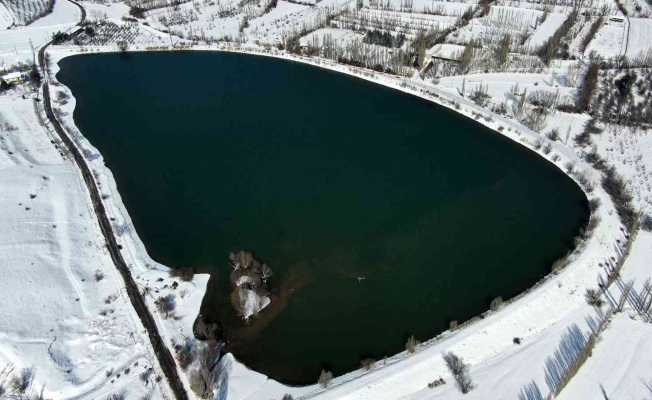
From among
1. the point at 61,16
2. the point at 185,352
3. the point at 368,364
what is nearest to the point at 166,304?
the point at 185,352

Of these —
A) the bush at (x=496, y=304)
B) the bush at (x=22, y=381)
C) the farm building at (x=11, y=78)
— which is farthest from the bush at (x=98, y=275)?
the farm building at (x=11, y=78)

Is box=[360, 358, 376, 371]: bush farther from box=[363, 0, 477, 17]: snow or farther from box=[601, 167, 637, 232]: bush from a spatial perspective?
box=[363, 0, 477, 17]: snow

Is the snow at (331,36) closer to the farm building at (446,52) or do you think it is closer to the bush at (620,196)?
the farm building at (446,52)

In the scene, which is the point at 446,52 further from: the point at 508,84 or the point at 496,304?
the point at 496,304

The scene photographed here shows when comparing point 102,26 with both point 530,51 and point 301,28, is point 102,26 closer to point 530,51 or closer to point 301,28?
point 301,28

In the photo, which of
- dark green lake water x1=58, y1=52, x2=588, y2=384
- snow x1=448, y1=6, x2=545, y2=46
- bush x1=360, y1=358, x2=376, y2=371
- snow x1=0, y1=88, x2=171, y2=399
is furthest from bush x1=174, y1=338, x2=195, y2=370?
snow x1=448, y1=6, x2=545, y2=46

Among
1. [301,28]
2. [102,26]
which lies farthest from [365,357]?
[102,26]
